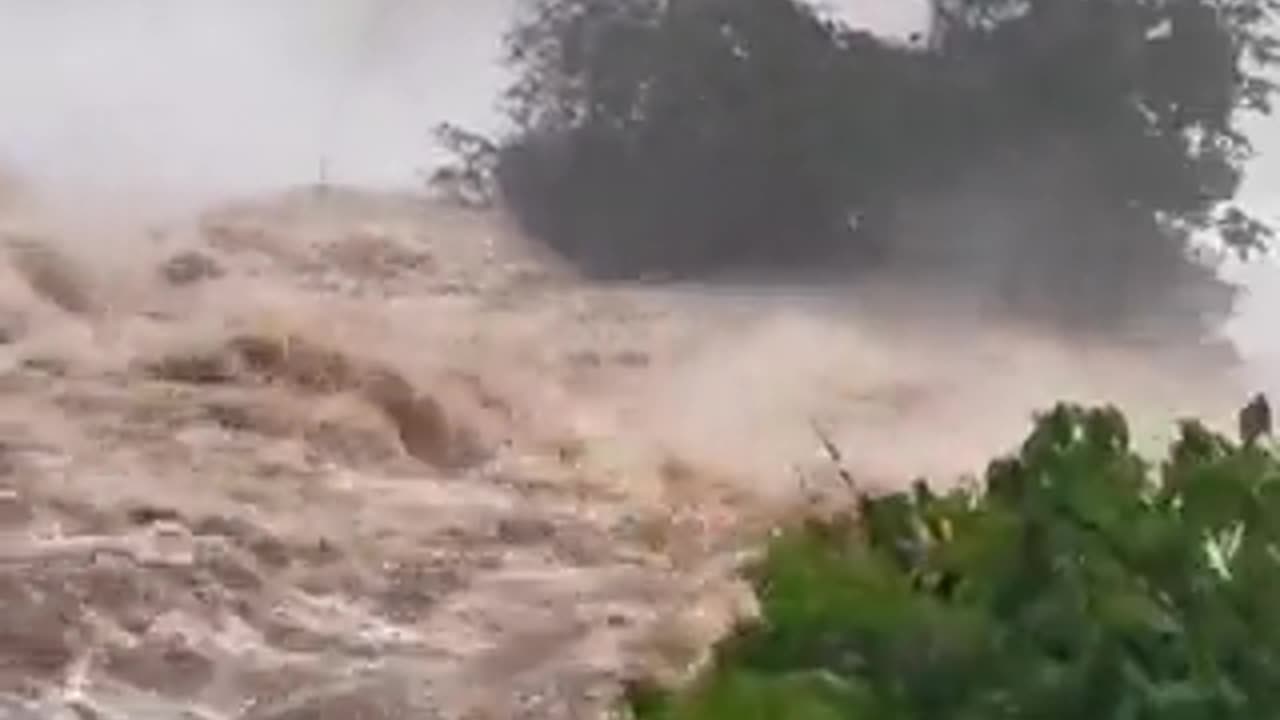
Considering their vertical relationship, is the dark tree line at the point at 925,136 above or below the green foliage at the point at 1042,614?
above

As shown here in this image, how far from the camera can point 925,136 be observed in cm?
694

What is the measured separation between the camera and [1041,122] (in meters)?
6.95

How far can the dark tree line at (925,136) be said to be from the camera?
22.5 feet

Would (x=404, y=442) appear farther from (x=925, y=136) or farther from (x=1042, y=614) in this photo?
(x=1042, y=614)

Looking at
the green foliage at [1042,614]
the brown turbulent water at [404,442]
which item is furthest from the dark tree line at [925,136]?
the green foliage at [1042,614]

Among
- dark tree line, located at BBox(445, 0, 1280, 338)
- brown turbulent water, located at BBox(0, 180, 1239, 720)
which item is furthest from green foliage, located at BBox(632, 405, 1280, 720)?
dark tree line, located at BBox(445, 0, 1280, 338)

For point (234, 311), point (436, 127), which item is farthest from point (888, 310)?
point (234, 311)

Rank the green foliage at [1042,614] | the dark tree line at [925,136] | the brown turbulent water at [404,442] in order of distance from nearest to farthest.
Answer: the green foliage at [1042,614] → the brown turbulent water at [404,442] → the dark tree line at [925,136]

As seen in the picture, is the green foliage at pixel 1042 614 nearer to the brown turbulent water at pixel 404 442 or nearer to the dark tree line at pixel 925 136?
the brown turbulent water at pixel 404 442

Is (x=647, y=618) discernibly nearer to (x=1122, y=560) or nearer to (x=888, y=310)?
(x=1122, y=560)

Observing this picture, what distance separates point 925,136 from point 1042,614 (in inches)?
229

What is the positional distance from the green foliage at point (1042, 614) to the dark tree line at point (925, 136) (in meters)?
5.65

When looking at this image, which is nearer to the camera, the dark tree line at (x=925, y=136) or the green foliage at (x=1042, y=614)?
the green foliage at (x=1042, y=614)

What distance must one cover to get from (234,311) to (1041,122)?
2395 millimetres
